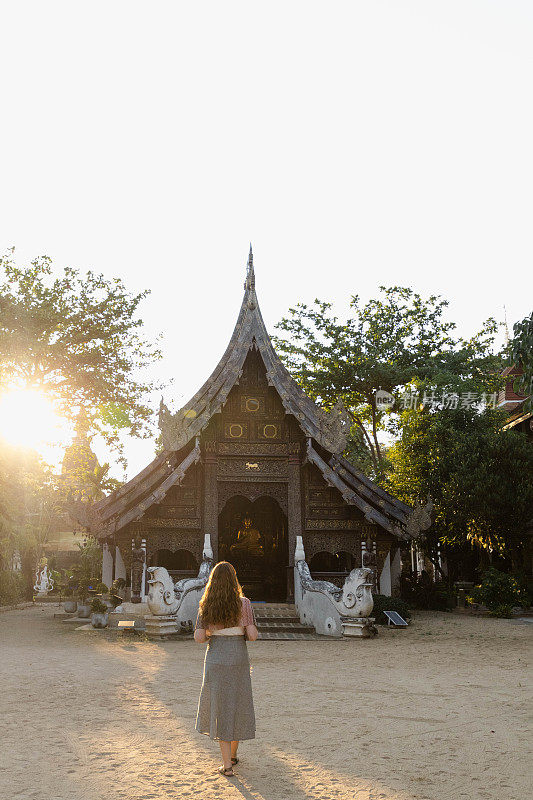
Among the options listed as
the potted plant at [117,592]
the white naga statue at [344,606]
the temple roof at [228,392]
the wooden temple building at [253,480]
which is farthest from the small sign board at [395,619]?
the potted plant at [117,592]

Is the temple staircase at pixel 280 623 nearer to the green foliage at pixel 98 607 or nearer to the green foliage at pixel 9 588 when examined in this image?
the green foliage at pixel 98 607

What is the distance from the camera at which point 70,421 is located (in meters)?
20.8

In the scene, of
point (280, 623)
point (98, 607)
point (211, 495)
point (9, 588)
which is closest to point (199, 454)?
point (211, 495)

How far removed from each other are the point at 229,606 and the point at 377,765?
1695 mm

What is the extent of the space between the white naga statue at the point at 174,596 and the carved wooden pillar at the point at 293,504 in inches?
105

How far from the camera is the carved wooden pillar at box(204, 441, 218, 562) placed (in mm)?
17703

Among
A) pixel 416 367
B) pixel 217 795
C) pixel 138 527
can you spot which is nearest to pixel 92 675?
pixel 217 795

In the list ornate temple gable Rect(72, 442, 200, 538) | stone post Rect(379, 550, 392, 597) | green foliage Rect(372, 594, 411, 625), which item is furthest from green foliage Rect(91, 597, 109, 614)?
stone post Rect(379, 550, 392, 597)

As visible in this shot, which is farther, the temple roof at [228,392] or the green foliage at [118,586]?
the temple roof at [228,392]

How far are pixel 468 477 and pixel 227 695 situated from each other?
681 inches

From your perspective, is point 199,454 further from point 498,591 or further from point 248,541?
point 498,591

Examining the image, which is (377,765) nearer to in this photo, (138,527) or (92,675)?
(92,675)

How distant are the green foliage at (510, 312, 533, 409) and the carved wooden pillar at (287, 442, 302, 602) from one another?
26.4ft

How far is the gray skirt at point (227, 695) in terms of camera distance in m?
5.18
